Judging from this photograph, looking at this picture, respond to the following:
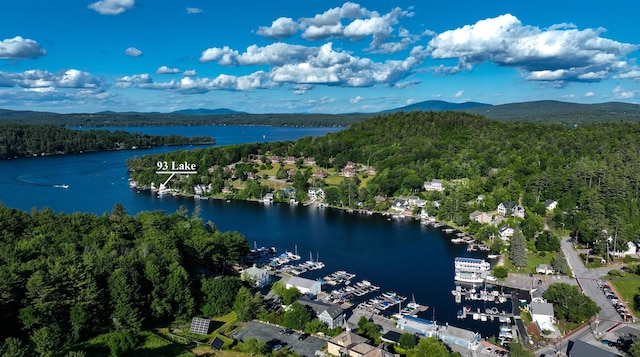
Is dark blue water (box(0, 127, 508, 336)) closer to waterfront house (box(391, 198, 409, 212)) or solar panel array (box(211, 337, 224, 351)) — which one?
waterfront house (box(391, 198, 409, 212))

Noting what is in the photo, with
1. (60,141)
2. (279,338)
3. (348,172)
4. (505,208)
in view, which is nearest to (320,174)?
(348,172)

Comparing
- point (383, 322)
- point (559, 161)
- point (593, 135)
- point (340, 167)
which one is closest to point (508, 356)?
point (383, 322)

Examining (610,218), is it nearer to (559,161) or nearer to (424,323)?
(559,161)

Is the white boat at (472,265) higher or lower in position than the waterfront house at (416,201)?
lower

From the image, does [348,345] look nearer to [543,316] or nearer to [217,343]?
[217,343]

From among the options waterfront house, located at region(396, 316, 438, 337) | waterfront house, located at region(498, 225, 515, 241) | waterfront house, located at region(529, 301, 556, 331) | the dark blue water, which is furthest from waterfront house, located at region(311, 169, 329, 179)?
waterfront house, located at region(529, 301, 556, 331)

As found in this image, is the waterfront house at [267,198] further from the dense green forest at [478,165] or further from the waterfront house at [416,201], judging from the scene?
the waterfront house at [416,201]

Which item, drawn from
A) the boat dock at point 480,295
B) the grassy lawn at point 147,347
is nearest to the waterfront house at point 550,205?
the boat dock at point 480,295
